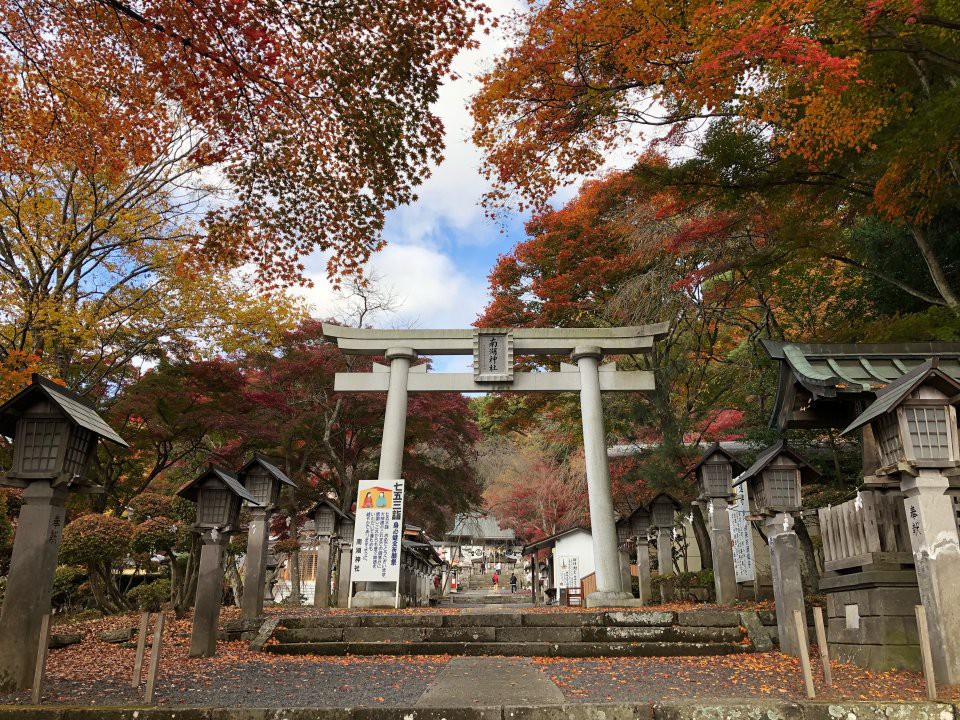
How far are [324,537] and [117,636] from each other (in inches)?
237

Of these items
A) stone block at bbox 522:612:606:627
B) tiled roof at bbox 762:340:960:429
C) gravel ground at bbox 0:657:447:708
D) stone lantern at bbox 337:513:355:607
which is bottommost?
gravel ground at bbox 0:657:447:708

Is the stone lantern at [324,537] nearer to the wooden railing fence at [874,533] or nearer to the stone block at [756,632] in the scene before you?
the stone block at [756,632]

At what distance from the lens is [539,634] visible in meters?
7.98

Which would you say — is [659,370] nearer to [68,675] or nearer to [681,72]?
[681,72]

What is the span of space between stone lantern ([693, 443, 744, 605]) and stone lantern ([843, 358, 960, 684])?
4966 millimetres

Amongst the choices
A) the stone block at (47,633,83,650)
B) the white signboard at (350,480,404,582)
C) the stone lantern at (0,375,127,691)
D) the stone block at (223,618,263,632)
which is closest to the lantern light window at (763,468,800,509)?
the white signboard at (350,480,404,582)

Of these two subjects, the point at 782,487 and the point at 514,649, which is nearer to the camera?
the point at 782,487

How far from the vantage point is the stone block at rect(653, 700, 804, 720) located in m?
4.30

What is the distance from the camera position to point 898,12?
6734mm

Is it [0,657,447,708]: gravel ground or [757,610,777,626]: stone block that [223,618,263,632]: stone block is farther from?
[757,610,777,626]: stone block

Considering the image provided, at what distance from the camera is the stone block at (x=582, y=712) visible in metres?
4.39

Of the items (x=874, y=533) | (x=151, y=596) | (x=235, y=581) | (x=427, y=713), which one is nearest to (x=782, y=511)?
(x=874, y=533)

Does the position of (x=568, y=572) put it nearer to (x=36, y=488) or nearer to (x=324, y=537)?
(x=324, y=537)

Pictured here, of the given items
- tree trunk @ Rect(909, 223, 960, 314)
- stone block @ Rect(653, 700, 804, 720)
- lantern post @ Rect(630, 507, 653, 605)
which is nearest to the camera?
stone block @ Rect(653, 700, 804, 720)
